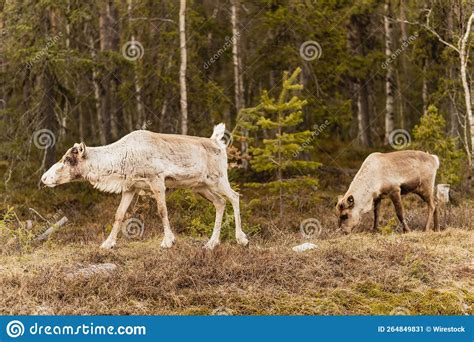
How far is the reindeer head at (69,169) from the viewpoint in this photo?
10.8 meters

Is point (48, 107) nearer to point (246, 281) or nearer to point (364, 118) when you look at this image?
point (246, 281)

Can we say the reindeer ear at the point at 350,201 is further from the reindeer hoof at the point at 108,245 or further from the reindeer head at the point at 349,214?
the reindeer hoof at the point at 108,245

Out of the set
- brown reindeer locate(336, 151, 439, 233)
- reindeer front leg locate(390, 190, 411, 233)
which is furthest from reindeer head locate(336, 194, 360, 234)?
reindeer front leg locate(390, 190, 411, 233)

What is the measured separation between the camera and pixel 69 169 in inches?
426

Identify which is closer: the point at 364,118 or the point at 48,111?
the point at 48,111

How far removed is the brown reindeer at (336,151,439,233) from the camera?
12.9m

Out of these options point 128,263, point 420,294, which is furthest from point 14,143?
point 420,294

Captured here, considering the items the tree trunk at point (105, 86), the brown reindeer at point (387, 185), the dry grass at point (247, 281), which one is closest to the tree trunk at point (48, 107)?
the tree trunk at point (105, 86)

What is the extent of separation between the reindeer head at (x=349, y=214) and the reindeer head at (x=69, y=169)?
526cm

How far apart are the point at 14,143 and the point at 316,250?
12247mm

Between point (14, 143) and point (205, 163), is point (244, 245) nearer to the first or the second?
point (205, 163)

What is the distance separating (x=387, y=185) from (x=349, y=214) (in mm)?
998

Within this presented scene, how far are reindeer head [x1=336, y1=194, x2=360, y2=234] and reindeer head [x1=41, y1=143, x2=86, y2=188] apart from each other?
5263 millimetres

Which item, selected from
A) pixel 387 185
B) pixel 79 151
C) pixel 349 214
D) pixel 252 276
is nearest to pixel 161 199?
Result: pixel 79 151
